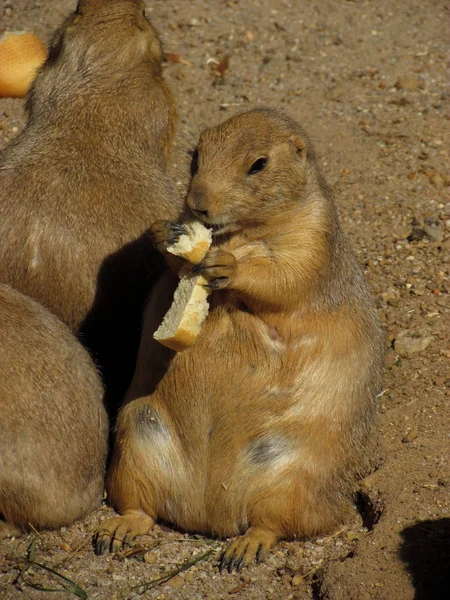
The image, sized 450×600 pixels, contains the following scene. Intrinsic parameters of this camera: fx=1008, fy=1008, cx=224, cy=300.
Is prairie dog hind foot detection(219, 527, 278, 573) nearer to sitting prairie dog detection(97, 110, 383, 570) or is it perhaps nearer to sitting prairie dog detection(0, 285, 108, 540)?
sitting prairie dog detection(97, 110, 383, 570)

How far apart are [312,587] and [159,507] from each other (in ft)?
3.13

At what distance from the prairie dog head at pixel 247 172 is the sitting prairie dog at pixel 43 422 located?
116cm

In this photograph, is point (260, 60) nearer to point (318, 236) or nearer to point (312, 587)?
point (318, 236)

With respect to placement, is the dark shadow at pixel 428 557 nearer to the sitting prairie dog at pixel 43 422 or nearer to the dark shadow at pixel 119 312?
the sitting prairie dog at pixel 43 422

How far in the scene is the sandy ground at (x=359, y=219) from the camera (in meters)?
4.94

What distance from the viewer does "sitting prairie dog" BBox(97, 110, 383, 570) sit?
4.85 m

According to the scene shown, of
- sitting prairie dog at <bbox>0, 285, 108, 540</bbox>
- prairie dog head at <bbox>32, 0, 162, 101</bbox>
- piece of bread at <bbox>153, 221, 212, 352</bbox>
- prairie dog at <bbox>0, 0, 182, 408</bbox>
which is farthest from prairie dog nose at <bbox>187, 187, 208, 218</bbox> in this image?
prairie dog head at <bbox>32, 0, 162, 101</bbox>

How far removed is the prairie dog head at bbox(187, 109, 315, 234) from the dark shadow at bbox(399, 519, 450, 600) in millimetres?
1775

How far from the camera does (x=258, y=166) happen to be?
4668 millimetres

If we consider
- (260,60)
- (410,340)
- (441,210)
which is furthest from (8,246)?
(260,60)

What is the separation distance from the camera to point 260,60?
29.5ft

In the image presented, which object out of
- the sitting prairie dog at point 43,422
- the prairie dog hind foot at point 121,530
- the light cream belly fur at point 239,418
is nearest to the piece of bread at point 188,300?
the light cream belly fur at point 239,418

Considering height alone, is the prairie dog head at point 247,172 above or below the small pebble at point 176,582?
above

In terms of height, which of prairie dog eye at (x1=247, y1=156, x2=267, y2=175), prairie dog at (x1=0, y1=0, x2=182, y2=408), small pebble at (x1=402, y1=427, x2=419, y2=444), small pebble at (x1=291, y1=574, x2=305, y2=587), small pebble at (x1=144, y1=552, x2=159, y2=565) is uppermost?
prairie dog eye at (x1=247, y1=156, x2=267, y2=175)
